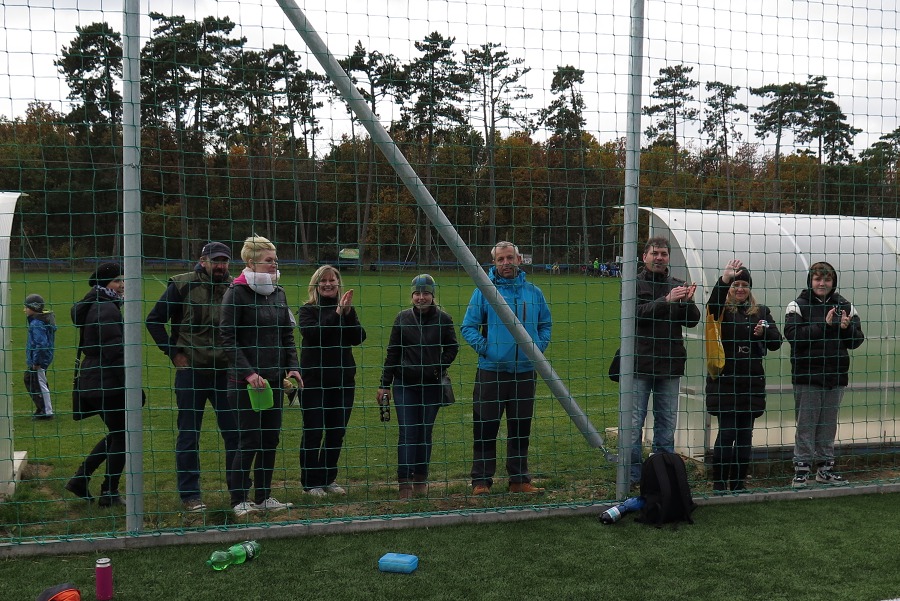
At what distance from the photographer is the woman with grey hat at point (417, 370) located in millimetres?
5227

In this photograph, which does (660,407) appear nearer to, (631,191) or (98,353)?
(631,191)

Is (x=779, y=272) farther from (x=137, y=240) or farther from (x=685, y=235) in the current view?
(x=137, y=240)

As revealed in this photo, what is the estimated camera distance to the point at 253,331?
484cm

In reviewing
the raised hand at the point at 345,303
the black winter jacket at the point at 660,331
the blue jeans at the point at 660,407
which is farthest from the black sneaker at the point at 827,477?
the raised hand at the point at 345,303

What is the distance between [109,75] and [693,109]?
147 inches

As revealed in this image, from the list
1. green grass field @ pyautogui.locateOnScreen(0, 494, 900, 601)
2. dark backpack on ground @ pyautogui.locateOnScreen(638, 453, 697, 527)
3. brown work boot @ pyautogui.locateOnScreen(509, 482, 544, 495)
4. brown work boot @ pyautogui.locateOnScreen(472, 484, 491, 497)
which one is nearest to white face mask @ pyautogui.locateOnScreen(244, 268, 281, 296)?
green grass field @ pyautogui.locateOnScreen(0, 494, 900, 601)

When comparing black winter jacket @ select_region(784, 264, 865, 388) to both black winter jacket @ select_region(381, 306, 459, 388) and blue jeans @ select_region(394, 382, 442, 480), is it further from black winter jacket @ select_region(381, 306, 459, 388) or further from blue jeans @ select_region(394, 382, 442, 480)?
blue jeans @ select_region(394, 382, 442, 480)

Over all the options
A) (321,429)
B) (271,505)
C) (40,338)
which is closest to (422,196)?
(321,429)

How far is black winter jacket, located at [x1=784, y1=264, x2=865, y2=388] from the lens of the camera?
555 cm

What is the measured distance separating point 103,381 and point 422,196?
8.10 feet

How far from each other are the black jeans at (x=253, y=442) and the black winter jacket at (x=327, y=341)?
0.37 m

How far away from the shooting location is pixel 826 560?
4.14 metres

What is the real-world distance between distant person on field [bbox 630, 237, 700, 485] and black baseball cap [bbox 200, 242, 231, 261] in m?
2.68

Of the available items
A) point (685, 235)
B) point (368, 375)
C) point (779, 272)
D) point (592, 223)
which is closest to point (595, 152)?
point (592, 223)
